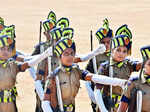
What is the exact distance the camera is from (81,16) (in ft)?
87.2

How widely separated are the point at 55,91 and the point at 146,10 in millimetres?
Result: 18246

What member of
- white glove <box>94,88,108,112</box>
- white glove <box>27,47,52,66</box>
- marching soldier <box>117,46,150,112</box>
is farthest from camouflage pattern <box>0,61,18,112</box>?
marching soldier <box>117,46,150,112</box>

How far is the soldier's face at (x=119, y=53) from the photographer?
9.94 metres

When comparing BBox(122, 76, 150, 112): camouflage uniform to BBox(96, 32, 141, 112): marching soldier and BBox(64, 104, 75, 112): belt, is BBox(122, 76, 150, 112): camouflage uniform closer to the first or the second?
BBox(64, 104, 75, 112): belt

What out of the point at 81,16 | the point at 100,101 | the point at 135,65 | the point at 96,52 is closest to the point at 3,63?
the point at 100,101

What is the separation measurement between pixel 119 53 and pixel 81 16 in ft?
54.7

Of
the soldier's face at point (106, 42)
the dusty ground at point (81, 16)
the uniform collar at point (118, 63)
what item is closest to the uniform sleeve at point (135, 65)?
the uniform collar at point (118, 63)

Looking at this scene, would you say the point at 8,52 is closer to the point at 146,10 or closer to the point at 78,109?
the point at 78,109

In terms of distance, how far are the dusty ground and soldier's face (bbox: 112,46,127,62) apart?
956cm

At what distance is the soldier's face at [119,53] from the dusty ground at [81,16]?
956 cm

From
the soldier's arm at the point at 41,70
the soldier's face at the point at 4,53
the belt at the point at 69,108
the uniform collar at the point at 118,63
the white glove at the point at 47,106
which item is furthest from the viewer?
the soldier's arm at the point at 41,70

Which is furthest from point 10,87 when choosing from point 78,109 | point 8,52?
point 78,109

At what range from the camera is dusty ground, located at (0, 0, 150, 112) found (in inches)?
876

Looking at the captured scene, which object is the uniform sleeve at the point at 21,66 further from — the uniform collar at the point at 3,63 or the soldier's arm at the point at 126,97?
the soldier's arm at the point at 126,97
